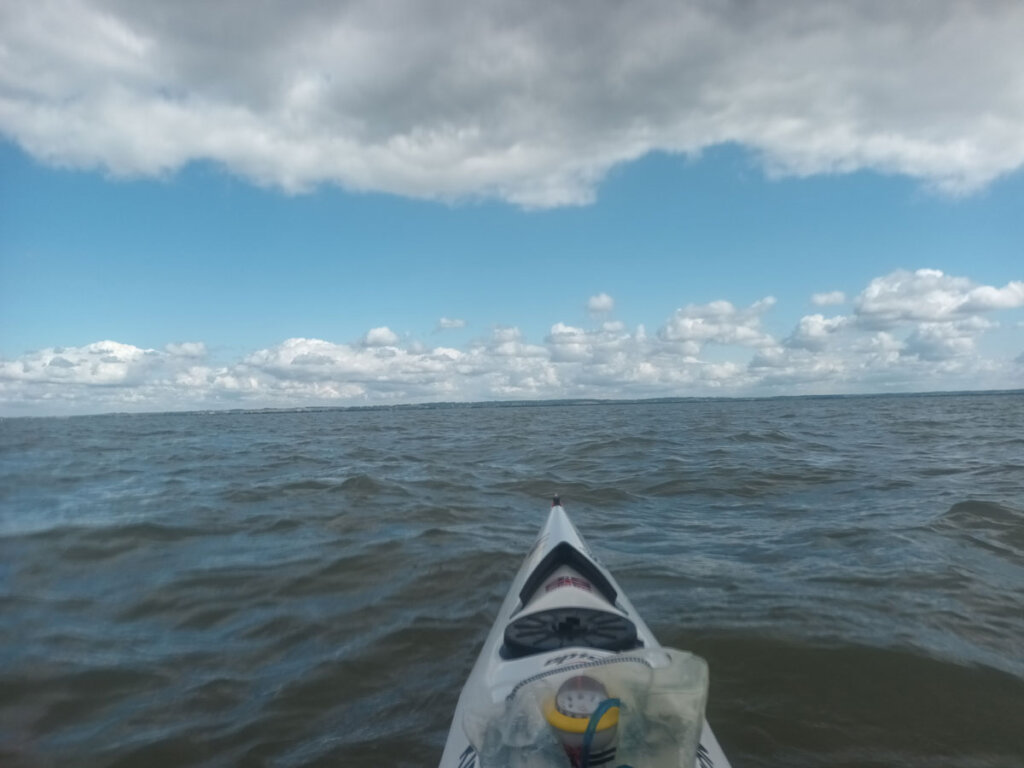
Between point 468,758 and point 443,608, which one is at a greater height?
point 468,758

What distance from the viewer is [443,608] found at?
6633 mm

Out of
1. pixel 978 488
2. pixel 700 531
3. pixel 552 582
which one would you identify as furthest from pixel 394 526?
pixel 978 488

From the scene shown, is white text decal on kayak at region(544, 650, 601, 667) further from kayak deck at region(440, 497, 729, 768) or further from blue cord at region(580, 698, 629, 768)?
blue cord at region(580, 698, 629, 768)

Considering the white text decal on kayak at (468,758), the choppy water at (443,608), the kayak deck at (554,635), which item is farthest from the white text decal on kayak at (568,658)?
the choppy water at (443,608)

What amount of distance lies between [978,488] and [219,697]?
1187cm

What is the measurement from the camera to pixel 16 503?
1278 centimetres

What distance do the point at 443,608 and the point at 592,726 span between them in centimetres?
468

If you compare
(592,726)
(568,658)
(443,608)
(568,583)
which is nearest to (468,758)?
(568,658)

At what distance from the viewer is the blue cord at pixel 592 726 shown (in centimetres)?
220

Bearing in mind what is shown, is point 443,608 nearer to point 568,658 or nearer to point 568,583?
point 568,583

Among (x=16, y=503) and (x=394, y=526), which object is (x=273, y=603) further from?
(x=16, y=503)

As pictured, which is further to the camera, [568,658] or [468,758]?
[568,658]

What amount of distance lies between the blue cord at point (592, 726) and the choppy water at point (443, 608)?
2270mm

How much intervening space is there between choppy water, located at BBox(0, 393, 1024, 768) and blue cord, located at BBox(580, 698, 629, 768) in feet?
7.45
